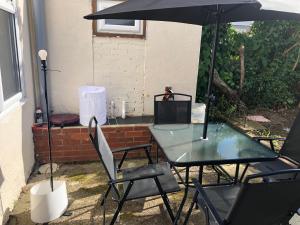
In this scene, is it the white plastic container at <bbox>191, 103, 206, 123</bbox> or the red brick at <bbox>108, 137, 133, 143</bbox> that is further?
the white plastic container at <bbox>191, 103, 206, 123</bbox>

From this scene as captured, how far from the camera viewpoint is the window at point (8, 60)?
8.67ft

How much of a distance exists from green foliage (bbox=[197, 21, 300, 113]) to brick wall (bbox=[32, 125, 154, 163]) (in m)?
3.18

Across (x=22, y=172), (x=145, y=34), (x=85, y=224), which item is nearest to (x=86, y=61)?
(x=145, y=34)

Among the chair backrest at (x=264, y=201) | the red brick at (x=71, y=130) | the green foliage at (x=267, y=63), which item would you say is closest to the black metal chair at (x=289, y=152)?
the chair backrest at (x=264, y=201)

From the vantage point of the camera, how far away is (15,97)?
293cm

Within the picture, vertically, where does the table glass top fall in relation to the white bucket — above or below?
above

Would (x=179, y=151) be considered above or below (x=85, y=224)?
above

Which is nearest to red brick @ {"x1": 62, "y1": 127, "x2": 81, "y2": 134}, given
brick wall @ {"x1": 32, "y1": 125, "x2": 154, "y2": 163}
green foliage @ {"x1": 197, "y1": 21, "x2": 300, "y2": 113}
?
brick wall @ {"x1": 32, "y1": 125, "x2": 154, "y2": 163}

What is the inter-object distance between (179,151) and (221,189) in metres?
0.51

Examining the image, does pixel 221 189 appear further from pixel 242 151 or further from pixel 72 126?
pixel 72 126

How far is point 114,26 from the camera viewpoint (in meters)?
3.86

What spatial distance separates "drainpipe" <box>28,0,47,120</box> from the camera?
137 inches

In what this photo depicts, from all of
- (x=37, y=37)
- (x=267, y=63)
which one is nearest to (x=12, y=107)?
(x=37, y=37)

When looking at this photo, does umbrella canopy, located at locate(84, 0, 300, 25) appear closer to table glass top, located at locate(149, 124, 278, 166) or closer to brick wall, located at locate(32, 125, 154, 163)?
table glass top, located at locate(149, 124, 278, 166)
